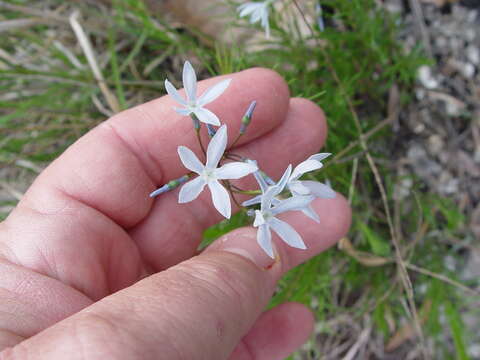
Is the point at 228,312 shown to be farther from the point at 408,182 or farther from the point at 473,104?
the point at 473,104

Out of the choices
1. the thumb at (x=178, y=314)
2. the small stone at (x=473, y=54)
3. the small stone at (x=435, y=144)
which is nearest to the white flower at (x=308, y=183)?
the thumb at (x=178, y=314)

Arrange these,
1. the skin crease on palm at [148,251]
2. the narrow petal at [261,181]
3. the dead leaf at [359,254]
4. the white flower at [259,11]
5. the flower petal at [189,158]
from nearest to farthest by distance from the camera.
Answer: the skin crease on palm at [148,251] < the flower petal at [189,158] < the narrow petal at [261,181] < the white flower at [259,11] < the dead leaf at [359,254]

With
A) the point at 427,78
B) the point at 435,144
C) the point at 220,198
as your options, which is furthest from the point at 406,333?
the point at 220,198

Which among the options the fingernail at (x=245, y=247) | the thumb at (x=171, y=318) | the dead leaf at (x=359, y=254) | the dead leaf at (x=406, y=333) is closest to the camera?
the thumb at (x=171, y=318)

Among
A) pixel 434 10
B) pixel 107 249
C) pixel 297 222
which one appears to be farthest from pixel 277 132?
pixel 434 10

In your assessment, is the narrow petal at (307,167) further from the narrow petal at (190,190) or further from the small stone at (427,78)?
the small stone at (427,78)

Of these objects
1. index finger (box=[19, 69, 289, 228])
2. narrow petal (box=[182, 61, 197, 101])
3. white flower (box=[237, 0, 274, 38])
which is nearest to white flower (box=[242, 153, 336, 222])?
narrow petal (box=[182, 61, 197, 101])
